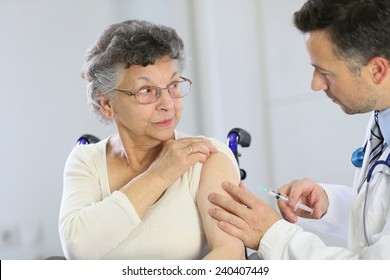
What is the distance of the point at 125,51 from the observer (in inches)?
62.1

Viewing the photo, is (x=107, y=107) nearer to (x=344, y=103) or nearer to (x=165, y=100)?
(x=165, y=100)

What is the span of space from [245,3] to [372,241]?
2.22 m

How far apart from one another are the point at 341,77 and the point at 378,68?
0.30 feet

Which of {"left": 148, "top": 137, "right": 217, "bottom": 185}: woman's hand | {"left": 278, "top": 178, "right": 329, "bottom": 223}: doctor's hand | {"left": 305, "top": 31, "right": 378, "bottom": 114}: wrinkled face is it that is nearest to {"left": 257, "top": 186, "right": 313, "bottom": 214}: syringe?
{"left": 278, "top": 178, "right": 329, "bottom": 223}: doctor's hand

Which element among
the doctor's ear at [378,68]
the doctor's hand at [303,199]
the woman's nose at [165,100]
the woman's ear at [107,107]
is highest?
the doctor's ear at [378,68]

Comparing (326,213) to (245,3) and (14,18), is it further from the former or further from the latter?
(14,18)

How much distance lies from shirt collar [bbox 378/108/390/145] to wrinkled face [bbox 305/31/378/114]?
0.13 ft

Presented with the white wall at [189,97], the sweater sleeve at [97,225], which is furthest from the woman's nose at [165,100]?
the white wall at [189,97]

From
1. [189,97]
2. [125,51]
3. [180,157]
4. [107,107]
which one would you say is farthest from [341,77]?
[189,97]

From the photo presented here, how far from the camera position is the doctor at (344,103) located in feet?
4.54

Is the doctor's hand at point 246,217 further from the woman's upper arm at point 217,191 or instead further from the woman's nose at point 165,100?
the woman's nose at point 165,100

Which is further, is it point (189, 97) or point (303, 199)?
point (189, 97)

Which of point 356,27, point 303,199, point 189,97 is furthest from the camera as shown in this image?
point 189,97

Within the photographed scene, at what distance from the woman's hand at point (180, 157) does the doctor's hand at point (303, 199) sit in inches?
9.4
